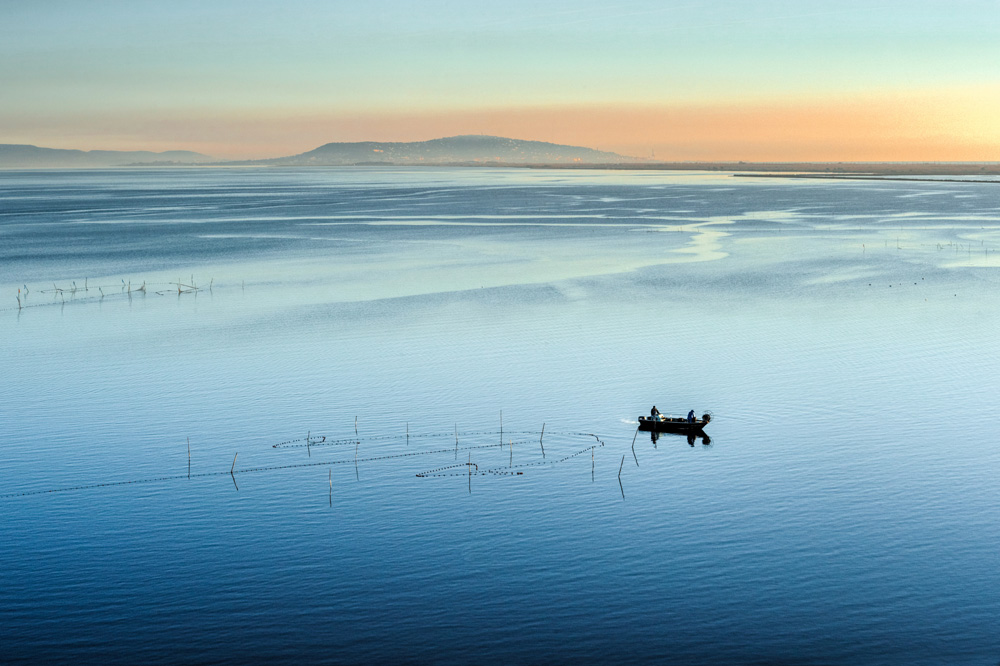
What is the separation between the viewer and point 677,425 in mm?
31859

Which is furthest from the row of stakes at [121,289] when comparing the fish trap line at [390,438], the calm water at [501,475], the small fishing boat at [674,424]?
the small fishing boat at [674,424]

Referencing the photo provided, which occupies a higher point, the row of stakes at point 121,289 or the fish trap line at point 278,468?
the row of stakes at point 121,289

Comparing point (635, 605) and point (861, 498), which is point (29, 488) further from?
point (861, 498)

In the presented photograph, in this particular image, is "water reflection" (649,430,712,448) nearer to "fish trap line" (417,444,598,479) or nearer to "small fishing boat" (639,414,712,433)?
"small fishing boat" (639,414,712,433)

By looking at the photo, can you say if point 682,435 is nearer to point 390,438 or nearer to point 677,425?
Result: point 677,425

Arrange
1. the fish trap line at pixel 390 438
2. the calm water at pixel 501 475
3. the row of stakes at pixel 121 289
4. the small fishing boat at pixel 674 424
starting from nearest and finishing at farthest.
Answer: the calm water at pixel 501 475 < the fish trap line at pixel 390 438 < the small fishing boat at pixel 674 424 < the row of stakes at pixel 121 289

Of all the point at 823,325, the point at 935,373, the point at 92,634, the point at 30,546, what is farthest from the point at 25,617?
the point at 823,325

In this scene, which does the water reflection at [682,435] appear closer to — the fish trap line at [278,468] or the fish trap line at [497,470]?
the fish trap line at [278,468]

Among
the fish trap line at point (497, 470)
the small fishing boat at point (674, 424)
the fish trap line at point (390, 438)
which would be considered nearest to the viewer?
the fish trap line at point (497, 470)

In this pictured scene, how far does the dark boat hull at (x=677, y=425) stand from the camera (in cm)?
3183

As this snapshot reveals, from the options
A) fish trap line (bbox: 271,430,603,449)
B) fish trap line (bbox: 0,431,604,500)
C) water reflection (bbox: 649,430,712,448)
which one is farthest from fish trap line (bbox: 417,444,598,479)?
water reflection (bbox: 649,430,712,448)

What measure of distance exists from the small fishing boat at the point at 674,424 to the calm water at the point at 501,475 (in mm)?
747

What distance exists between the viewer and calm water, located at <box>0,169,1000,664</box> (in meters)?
19.8

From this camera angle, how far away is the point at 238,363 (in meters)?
42.5
